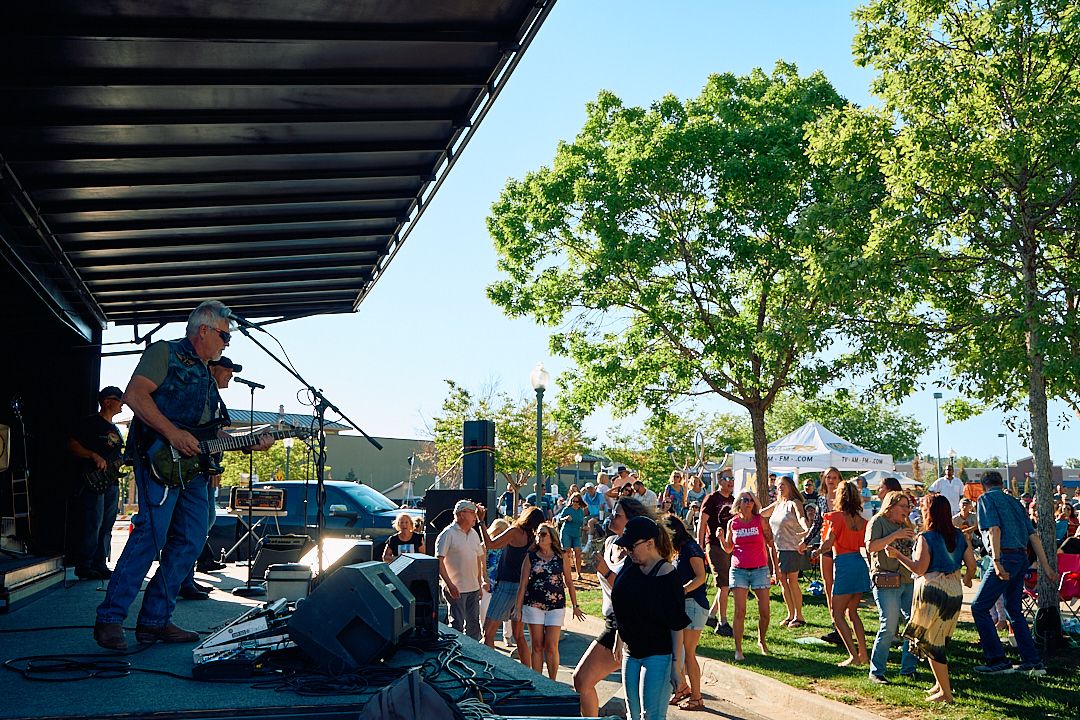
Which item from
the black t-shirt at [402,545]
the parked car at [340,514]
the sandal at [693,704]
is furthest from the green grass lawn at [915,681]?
the parked car at [340,514]

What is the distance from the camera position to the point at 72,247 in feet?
27.8

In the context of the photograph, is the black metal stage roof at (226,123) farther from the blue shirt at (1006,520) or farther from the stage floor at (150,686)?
the blue shirt at (1006,520)

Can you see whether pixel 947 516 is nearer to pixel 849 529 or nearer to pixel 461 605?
pixel 849 529

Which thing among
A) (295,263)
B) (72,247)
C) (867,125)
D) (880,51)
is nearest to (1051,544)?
(867,125)

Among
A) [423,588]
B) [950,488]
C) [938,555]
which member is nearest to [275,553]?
[423,588]

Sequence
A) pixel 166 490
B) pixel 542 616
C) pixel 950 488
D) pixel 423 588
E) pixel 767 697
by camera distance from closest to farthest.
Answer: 1. pixel 166 490
2. pixel 423 588
3. pixel 542 616
4. pixel 767 697
5. pixel 950 488

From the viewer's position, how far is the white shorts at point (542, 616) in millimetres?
9555

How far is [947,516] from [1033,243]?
191 inches

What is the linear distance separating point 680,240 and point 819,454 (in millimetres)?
6726

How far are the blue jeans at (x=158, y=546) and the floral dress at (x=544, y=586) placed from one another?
4.52 m

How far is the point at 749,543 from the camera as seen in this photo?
37.3 ft

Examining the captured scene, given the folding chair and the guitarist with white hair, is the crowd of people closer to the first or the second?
the folding chair

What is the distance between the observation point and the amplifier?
12992mm

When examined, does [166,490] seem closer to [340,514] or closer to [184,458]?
[184,458]
